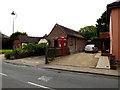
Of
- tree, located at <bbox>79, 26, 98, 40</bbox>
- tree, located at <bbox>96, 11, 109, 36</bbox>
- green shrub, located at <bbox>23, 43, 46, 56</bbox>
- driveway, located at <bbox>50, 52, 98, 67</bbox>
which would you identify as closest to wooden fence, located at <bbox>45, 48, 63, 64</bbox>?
driveway, located at <bbox>50, 52, 98, 67</bbox>

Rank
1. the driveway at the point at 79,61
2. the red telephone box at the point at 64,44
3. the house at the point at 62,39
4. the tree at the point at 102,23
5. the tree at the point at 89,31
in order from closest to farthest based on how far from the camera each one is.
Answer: the driveway at the point at 79,61 < the red telephone box at the point at 64,44 < the house at the point at 62,39 < the tree at the point at 102,23 < the tree at the point at 89,31

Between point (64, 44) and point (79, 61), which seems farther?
point (64, 44)

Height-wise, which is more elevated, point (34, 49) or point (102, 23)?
point (102, 23)

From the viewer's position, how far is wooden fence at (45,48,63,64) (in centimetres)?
1152

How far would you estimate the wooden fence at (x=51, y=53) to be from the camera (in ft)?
37.8

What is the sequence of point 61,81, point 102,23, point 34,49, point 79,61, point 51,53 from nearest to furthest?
point 61,81 < point 79,61 < point 51,53 < point 34,49 < point 102,23

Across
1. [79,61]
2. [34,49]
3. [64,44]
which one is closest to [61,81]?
[79,61]

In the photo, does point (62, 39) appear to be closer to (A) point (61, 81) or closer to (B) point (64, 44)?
(B) point (64, 44)

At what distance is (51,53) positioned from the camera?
1248 cm

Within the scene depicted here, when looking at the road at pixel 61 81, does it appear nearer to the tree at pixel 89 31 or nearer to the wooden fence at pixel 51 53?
the wooden fence at pixel 51 53

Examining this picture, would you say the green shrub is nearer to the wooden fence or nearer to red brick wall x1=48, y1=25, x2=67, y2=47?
red brick wall x1=48, y1=25, x2=67, y2=47

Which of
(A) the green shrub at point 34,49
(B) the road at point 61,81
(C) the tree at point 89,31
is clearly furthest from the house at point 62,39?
(C) the tree at point 89,31

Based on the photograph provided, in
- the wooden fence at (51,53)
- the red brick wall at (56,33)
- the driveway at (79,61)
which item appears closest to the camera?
the driveway at (79,61)

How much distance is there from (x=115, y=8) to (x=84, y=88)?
9168mm
